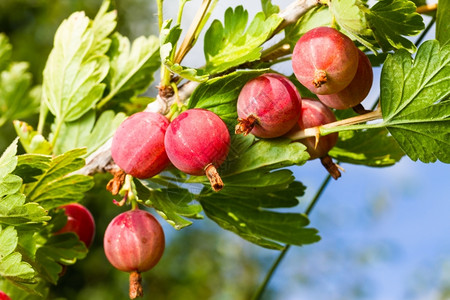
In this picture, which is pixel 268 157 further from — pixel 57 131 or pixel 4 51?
pixel 4 51

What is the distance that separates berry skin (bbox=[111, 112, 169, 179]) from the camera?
448 millimetres

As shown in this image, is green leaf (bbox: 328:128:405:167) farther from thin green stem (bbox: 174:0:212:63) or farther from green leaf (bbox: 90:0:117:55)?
green leaf (bbox: 90:0:117:55)

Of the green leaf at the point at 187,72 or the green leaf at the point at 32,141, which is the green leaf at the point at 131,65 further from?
the green leaf at the point at 187,72

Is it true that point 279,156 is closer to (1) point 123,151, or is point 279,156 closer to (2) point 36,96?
(1) point 123,151

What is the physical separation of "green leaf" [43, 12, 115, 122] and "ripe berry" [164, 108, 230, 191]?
232mm

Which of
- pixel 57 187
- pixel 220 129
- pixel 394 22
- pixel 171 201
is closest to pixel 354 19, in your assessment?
pixel 394 22

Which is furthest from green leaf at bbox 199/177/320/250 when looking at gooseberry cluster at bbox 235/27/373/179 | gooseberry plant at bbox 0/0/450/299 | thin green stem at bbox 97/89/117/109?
thin green stem at bbox 97/89/117/109

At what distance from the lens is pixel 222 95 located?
461 mm

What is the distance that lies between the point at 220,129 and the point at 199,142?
2 centimetres

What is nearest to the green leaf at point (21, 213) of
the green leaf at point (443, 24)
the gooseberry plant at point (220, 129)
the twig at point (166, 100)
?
the gooseberry plant at point (220, 129)

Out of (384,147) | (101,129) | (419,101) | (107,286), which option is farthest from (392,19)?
(107,286)

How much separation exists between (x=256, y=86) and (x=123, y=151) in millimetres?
126

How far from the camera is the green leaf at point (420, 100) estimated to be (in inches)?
16.3

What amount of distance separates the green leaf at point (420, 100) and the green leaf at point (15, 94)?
0.61 metres
